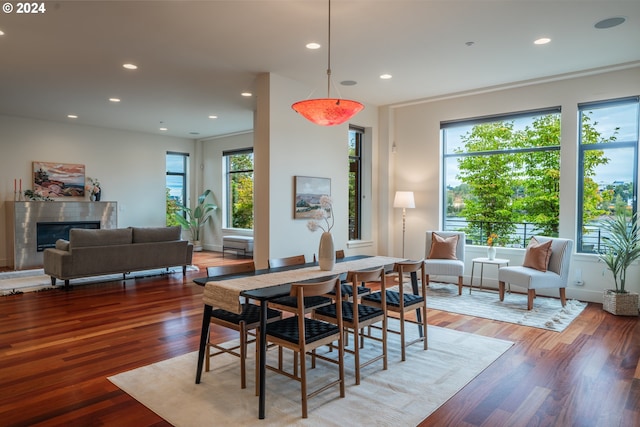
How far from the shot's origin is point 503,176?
6.64 meters

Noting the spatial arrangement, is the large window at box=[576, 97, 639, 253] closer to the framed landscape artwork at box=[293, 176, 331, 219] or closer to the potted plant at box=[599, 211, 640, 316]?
the potted plant at box=[599, 211, 640, 316]

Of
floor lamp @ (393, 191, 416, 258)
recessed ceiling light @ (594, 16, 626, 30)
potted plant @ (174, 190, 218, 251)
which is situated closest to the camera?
recessed ceiling light @ (594, 16, 626, 30)

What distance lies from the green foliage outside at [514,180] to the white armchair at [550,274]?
747 millimetres

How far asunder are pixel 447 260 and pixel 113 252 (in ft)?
16.9

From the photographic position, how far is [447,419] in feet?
8.35

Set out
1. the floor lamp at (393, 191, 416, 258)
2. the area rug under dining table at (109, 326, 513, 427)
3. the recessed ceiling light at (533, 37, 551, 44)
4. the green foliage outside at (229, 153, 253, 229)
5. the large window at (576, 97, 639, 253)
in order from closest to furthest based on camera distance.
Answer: the area rug under dining table at (109, 326, 513, 427), the recessed ceiling light at (533, 37, 551, 44), the large window at (576, 97, 639, 253), the floor lamp at (393, 191, 416, 258), the green foliage outside at (229, 153, 253, 229)

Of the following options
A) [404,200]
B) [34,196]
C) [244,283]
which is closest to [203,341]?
[244,283]

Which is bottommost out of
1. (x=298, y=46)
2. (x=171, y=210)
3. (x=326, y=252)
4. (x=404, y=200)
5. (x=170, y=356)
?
(x=170, y=356)

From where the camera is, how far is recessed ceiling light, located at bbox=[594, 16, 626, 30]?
397 centimetres

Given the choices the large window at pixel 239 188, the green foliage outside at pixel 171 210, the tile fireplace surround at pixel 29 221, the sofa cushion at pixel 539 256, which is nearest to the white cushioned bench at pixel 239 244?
the large window at pixel 239 188

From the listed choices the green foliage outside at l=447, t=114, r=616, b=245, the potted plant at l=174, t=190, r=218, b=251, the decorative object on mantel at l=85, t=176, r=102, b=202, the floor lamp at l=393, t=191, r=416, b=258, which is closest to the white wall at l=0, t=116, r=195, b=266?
the decorative object on mantel at l=85, t=176, r=102, b=202

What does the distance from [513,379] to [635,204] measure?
366cm

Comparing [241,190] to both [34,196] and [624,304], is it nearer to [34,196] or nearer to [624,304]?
[34,196]

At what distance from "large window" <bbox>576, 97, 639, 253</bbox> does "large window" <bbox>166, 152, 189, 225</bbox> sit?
9069mm
